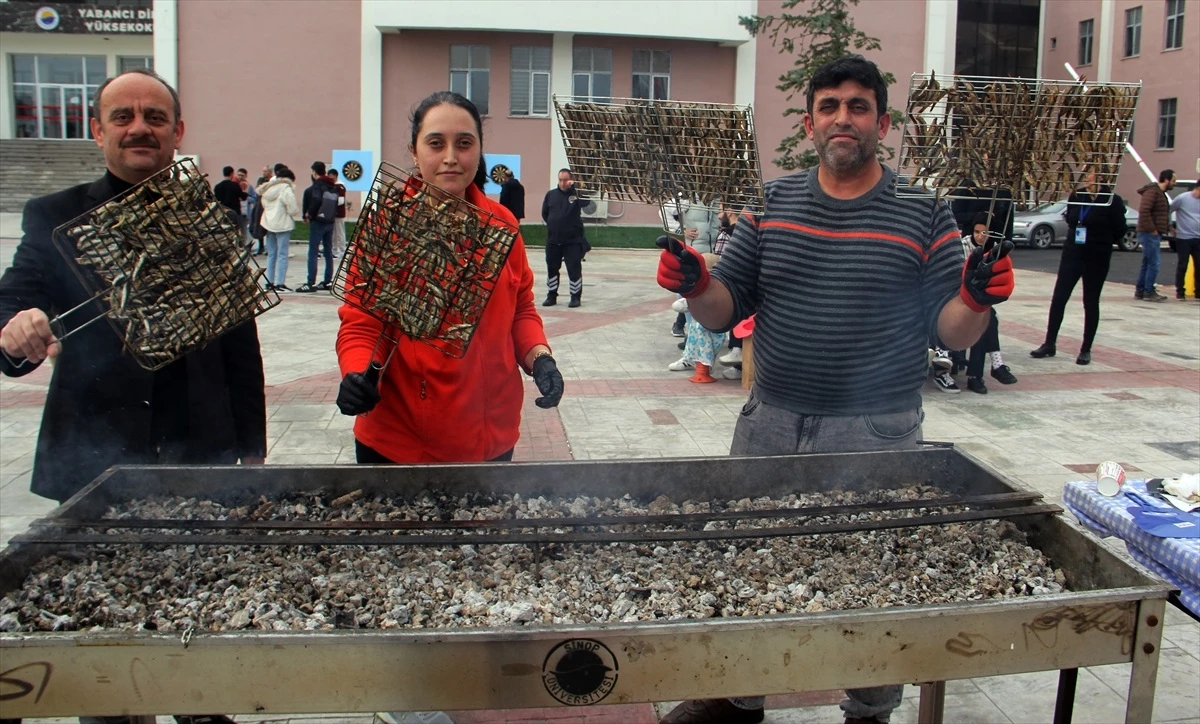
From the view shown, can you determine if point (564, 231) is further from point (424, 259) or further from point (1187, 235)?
point (424, 259)

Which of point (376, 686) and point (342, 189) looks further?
point (342, 189)

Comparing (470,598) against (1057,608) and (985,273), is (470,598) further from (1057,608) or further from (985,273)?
(985,273)

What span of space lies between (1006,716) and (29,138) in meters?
34.6

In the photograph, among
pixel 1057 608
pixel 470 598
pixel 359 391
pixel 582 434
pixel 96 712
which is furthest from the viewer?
pixel 582 434

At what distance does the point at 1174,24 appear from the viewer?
93.2ft

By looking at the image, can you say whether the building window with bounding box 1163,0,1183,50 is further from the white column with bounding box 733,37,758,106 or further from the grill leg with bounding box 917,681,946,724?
the grill leg with bounding box 917,681,946,724

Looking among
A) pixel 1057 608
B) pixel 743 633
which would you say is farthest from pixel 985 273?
pixel 743 633

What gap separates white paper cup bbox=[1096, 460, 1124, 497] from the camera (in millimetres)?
3127

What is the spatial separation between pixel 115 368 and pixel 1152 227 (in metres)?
13.4

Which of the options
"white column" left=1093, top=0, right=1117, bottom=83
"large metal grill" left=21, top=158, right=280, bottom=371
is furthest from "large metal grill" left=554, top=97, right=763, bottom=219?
"white column" left=1093, top=0, right=1117, bottom=83

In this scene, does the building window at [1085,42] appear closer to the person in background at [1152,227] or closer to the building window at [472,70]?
the building window at [472,70]

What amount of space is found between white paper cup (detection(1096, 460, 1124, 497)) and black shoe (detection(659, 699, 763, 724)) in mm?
1339

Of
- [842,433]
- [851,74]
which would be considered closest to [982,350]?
[842,433]

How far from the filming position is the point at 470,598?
2105 millimetres
